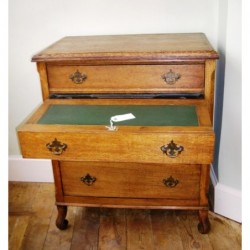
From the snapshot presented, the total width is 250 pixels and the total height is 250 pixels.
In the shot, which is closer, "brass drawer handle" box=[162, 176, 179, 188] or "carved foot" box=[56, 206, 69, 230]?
"brass drawer handle" box=[162, 176, 179, 188]

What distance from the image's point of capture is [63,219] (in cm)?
171

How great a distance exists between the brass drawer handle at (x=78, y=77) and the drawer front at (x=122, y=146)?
1.29 feet

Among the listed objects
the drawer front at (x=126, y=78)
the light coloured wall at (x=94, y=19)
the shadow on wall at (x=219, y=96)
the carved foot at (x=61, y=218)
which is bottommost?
the carved foot at (x=61, y=218)

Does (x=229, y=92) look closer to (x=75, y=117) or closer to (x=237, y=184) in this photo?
(x=237, y=184)

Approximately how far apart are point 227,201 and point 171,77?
30.4 inches

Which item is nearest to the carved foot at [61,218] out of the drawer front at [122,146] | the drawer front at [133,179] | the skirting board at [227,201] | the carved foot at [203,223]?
the drawer front at [133,179]

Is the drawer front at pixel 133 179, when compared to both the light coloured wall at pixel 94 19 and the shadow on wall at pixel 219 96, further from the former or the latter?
the light coloured wall at pixel 94 19

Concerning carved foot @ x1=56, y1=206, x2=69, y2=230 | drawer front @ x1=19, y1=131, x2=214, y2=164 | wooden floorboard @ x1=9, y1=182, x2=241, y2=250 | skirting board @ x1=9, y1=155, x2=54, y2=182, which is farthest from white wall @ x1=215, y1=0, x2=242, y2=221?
skirting board @ x1=9, y1=155, x2=54, y2=182

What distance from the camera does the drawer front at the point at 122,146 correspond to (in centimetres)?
111

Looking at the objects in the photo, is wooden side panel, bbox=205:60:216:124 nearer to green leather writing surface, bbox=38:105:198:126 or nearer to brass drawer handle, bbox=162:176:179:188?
green leather writing surface, bbox=38:105:198:126

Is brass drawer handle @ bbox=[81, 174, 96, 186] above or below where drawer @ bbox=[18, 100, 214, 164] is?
below

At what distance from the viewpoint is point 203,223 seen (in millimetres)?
1595

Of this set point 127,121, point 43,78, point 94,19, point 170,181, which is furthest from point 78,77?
point 170,181

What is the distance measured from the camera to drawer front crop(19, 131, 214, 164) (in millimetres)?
1107
